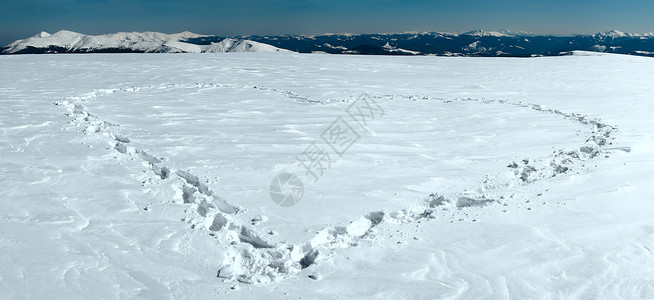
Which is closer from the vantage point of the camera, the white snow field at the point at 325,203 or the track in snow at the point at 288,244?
the white snow field at the point at 325,203

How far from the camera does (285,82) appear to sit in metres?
17.8

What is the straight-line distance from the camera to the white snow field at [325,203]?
4.10 meters

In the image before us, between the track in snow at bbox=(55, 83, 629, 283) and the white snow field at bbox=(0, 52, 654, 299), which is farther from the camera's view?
the track in snow at bbox=(55, 83, 629, 283)

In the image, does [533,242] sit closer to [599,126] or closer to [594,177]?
[594,177]

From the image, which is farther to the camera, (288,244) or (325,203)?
Result: (325,203)

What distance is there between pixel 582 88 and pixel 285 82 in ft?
35.3

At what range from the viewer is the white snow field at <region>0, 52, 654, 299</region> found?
4.10m

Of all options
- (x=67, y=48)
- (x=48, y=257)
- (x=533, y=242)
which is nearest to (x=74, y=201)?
(x=48, y=257)

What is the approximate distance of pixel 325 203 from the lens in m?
5.91

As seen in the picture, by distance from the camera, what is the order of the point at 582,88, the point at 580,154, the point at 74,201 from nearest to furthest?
the point at 74,201, the point at 580,154, the point at 582,88

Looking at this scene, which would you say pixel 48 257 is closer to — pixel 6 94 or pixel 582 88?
pixel 6 94

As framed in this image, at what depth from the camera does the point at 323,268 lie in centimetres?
436

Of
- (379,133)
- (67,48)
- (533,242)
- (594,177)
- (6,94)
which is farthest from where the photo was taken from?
(67,48)

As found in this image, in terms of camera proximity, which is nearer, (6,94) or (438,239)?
(438,239)
